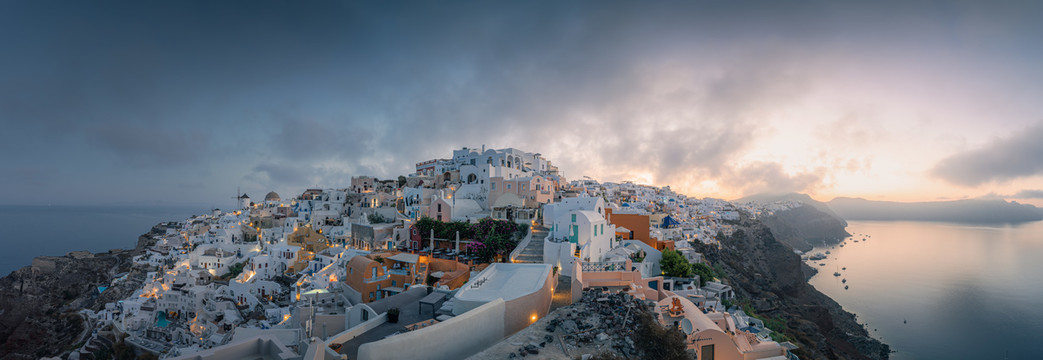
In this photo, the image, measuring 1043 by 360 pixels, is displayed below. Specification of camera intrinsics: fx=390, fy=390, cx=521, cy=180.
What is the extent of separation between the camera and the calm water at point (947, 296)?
28484 millimetres

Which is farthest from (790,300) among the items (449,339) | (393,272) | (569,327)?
(449,339)

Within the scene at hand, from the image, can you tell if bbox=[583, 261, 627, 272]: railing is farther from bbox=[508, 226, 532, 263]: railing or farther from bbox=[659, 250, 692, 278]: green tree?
bbox=[659, 250, 692, 278]: green tree

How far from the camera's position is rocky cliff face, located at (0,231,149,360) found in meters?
30.2

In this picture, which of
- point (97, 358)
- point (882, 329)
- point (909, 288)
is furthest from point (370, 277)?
point (909, 288)

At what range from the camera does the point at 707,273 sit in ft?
72.0

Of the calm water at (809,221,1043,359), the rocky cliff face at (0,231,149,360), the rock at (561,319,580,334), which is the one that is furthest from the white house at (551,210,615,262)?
the rocky cliff face at (0,231,149,360)

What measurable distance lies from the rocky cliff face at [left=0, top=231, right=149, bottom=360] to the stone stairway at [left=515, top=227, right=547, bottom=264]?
3376 cm

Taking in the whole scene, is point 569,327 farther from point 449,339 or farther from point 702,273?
point 702,273

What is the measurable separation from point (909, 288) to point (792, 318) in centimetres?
3039

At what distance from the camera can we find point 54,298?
125 ft

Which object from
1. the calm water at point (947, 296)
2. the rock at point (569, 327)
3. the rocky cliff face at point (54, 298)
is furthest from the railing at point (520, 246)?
the rocky cliff face at point (54, 298)

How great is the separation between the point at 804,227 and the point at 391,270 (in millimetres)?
94416

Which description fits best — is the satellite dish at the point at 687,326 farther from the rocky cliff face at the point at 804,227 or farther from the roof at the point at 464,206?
the rocky cliff face at the point at 804,227

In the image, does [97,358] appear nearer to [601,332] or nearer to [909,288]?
[601,332]
